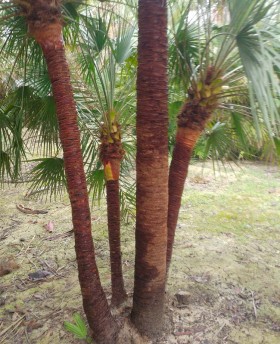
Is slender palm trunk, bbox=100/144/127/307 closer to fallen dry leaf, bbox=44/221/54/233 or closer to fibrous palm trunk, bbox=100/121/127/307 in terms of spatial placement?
fibrous palm trunk, bbox=100/121/127/307

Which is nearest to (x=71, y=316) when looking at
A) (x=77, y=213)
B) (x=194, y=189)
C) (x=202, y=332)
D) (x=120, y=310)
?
(x=120, y=310)

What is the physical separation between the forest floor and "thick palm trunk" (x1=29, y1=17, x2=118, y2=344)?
1.76ft

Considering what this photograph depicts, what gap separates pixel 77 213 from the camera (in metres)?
1.91

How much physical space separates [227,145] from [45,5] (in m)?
1.75

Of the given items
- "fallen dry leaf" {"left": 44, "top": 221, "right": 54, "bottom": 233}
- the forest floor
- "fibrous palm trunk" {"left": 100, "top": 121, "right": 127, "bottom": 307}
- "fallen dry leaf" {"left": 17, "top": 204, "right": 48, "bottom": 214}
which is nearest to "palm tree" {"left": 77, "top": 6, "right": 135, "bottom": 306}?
"fibrous palm trunk" {"left": 100, "top": 121, "right": 127, "bottom": 307}

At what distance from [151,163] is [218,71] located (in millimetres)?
711

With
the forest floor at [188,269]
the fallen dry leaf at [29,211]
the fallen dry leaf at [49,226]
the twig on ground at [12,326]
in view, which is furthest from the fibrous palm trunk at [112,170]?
the fallen dry leaf at [29,211]

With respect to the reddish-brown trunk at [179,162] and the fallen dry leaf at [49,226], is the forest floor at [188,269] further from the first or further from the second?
the reddish-brown trunk at [179,162]

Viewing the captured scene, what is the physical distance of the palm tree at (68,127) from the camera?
1.72 metres

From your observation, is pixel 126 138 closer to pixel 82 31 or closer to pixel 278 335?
pixel 82 31

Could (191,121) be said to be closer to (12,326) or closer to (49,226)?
(12,326)

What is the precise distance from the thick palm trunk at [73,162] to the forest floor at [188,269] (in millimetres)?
535

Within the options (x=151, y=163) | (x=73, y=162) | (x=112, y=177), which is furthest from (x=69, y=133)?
(x=112, y=177)

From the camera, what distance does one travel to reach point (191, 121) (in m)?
2.13
